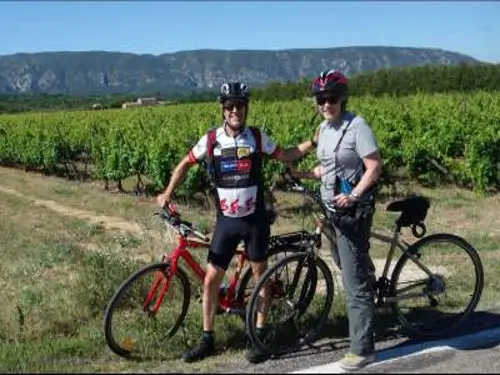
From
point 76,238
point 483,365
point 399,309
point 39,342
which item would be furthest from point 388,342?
point 76,238

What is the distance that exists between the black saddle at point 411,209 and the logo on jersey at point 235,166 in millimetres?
1162

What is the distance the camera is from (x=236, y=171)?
4457 millimetres

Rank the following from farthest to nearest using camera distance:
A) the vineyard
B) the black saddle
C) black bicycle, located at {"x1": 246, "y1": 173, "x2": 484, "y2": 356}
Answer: the vineyard
the black saddle
black bicycle, located at {"x1": 246, "y1": 173, "x2": 484, "y2": 356}

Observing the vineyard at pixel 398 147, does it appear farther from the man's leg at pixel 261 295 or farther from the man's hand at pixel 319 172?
the man's leg at pixel 261 295

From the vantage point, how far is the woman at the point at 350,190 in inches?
168

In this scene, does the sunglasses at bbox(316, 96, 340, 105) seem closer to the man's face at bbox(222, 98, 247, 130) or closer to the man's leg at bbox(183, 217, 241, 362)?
the man's face at bbox(222, 98, 247, 130)

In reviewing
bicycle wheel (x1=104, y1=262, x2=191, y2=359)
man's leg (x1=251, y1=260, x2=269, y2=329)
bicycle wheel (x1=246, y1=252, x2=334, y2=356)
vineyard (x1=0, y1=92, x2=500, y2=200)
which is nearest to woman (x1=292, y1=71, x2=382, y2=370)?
bicycle wheel (x1=246, y1=252, x2=334, y2=356)

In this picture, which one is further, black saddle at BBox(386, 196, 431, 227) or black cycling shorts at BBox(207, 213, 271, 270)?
black saddle at BBox(386, 196, 431, 227)

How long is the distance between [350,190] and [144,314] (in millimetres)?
1700

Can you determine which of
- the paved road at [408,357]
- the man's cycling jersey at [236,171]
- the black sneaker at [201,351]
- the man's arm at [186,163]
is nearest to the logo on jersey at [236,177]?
the man's cycling jersey at [236,171]

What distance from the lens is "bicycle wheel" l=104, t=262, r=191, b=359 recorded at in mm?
4527

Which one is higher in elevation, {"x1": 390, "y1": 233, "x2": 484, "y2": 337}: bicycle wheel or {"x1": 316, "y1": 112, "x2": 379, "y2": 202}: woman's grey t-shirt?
{"x1": 316, "y1": 112, "x2": 379, "y2": 202}: woman's grey t-shirt

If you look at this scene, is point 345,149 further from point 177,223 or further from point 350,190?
point 177,223

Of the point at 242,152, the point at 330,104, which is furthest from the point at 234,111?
the point at 330,104
